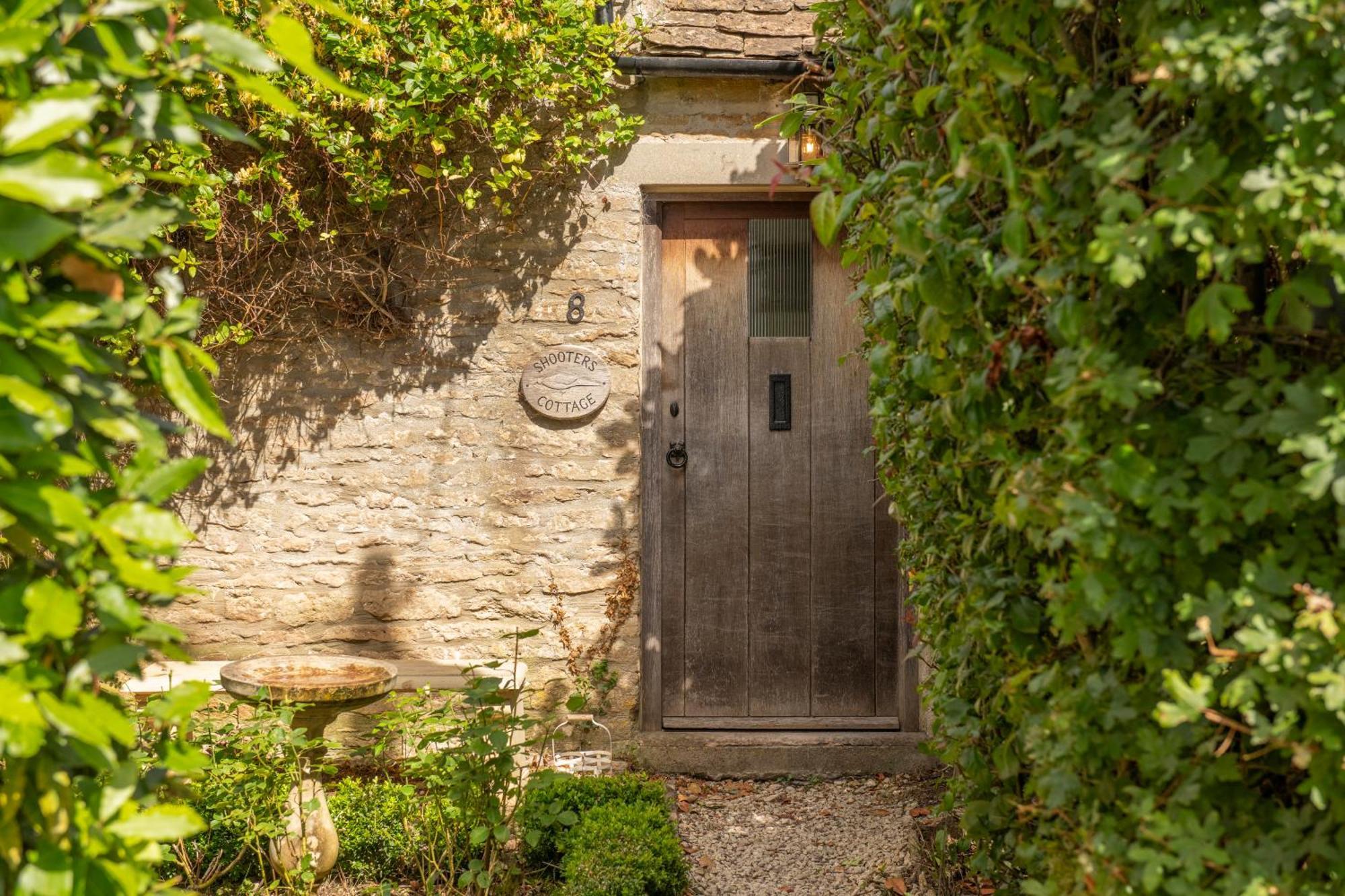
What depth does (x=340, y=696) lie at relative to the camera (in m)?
3.54

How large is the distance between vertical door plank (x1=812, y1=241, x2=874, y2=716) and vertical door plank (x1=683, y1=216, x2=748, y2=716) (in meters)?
0.32

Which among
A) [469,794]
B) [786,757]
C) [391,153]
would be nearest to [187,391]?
[469,794]

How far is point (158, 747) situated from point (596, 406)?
3304mm

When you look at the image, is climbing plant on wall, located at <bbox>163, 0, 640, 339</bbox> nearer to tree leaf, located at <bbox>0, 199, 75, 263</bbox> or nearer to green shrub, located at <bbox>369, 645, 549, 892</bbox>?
green shrub, located at <bbox>369, 645, 549, 892</bbox>

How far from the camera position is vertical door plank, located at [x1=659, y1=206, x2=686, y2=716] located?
4793mm

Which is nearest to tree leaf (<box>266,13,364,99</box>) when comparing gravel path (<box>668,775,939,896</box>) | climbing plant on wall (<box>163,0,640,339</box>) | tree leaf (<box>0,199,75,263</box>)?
tree leaf (<box>0,199,75,263</box>)

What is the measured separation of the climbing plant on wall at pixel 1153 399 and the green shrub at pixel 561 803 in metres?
1.83

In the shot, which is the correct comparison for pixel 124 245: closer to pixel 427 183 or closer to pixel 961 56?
pixel 961 56

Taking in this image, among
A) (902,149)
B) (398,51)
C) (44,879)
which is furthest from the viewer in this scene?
(398,51)

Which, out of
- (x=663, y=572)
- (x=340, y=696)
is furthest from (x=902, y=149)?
(x=663, y=572)

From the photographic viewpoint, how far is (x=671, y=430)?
189 inches

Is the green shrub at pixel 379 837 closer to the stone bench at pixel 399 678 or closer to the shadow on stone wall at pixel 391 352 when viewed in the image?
the stone bench at pixel 399 678

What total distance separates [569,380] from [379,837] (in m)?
1.98

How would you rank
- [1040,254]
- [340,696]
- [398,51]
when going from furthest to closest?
1. [398,51]
2. [340,696]
3. [1040,254]
